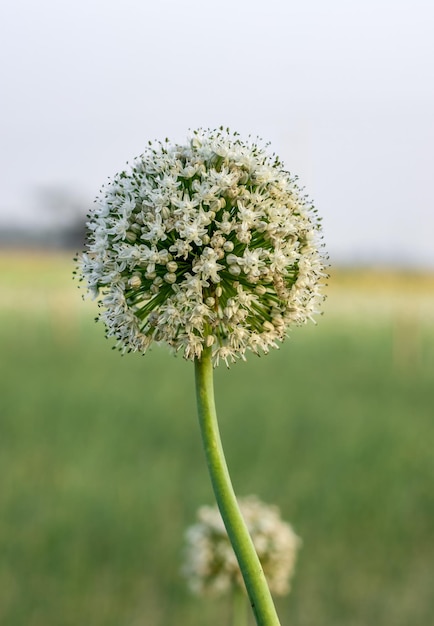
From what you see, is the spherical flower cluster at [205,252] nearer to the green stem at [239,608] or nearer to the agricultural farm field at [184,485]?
the green stem at [239,608]

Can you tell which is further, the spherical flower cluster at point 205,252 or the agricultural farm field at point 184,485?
the agricultural farm field at point 184,485

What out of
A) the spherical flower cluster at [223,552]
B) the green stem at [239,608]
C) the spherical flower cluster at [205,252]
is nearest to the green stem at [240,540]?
the spherical flower cluster at [205,252]

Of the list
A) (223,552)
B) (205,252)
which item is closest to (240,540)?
(205,252)

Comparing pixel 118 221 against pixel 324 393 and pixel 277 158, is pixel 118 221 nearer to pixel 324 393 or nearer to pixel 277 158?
pixel 277 158

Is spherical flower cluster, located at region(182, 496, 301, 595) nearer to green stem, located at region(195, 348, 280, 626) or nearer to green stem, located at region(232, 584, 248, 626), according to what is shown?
green stem, located at region(232, 584, 248, 626)

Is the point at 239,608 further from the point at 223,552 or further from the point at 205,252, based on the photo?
the point at 205,252

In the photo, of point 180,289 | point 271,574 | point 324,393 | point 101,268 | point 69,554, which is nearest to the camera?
point 180,289

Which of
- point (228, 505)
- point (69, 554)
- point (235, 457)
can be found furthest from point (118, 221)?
point (235, 457)
